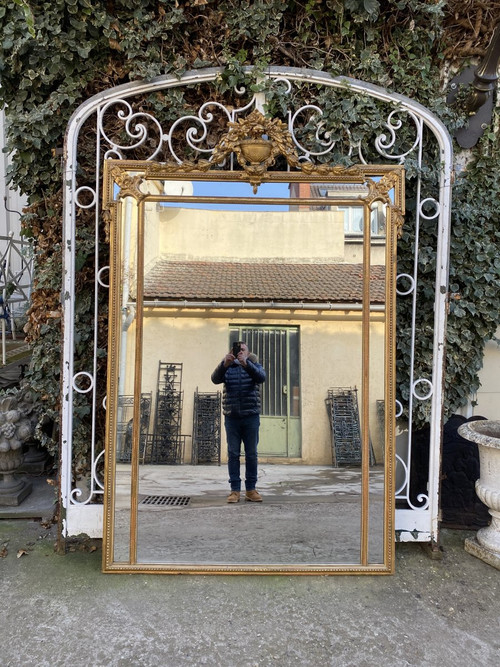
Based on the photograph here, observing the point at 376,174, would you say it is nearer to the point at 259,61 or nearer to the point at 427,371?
the point at 259,61

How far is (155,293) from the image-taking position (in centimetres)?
292

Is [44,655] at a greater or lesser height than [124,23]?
lesser

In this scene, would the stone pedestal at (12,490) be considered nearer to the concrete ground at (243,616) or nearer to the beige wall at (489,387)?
the concrete ground at (243,616)

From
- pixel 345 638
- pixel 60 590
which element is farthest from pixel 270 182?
pixel 60 590

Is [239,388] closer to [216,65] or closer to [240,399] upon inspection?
[240,399]

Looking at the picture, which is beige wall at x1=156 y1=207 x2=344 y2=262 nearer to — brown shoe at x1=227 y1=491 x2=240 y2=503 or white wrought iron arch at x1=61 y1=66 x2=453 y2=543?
white wrought iron arch at x1=61 y1=66 x2=453 y2=543

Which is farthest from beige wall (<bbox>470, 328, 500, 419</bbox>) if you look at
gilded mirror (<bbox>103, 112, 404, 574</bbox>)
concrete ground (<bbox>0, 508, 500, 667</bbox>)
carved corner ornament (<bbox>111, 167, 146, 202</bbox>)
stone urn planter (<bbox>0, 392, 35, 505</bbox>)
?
stone urn planter (<bbox>0, 392, 35, 505</bbox>)

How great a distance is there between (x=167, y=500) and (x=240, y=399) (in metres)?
0.78

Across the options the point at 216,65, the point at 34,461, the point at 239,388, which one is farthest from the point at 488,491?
the point at 34,461

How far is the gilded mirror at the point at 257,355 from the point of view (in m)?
2.90

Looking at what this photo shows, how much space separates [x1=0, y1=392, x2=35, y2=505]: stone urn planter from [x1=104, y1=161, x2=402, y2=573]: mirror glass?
4.63 feet

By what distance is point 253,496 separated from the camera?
2.99m

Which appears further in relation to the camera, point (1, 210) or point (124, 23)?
point (1, 210)

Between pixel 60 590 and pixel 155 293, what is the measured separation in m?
1.86
